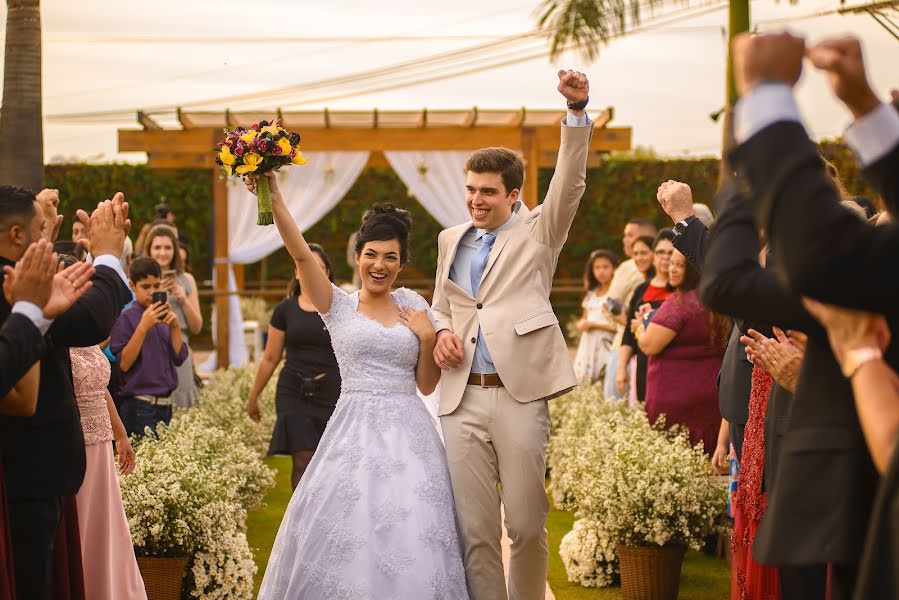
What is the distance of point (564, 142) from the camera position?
4.98m

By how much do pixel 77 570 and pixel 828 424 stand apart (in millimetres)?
2798

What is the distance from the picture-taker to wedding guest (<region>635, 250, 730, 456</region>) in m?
6.91

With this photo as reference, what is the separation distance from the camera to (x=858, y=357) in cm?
242

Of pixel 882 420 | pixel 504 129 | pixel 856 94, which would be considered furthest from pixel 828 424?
pixel 504 129

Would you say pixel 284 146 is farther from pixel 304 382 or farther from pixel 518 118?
pixel 518 118

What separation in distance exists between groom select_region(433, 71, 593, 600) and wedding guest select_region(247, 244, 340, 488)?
2.35m

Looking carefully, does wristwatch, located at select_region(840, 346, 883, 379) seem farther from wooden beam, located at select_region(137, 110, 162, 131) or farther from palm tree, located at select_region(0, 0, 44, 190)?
wooden beam, located at select_region(137, 110, 162, 131)

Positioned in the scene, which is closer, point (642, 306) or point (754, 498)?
point (754, 498)

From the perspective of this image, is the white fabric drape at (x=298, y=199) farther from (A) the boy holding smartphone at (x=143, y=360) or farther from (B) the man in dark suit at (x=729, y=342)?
(B) the man in dark suit at (x=729, y=342)

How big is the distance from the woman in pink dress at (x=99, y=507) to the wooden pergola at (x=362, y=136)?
1137 cm

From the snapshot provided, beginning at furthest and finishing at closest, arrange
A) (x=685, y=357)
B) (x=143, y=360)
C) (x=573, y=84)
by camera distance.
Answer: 1. (x=143, y=360)
2. (x=685, y=357)
3. (x=573, y=84)

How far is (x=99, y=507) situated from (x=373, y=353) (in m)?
1.40

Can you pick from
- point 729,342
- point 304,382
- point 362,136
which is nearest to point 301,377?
point 304,382

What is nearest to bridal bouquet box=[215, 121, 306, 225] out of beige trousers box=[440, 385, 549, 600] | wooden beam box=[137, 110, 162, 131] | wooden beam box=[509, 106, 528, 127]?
beige trousers box=[440, 385, 549, 600]
